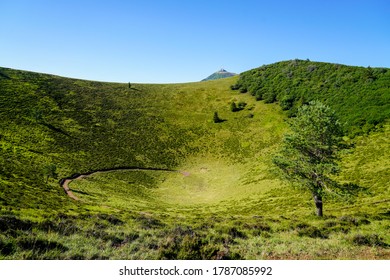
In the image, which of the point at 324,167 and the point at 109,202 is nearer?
the point at 324,167

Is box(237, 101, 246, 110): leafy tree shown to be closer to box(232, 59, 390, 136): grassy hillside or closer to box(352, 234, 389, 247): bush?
box(232, 59, 390, 136): grassy hillside

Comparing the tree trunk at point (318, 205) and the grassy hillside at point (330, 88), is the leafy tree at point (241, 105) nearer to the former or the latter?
the grassy hillside at point (330, 88)

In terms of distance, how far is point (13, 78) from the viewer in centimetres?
10300

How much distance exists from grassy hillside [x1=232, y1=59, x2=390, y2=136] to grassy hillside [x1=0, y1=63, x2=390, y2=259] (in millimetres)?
5566

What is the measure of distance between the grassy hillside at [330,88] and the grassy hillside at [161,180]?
5566 mm

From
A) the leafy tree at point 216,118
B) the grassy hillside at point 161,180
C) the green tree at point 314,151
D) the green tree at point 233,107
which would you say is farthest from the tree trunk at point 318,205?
the green tree at point 233,107

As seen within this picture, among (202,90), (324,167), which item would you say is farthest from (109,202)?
(202,90)

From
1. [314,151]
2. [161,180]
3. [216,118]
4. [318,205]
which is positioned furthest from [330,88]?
[318,205]

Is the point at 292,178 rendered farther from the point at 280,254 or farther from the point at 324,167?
the point at 280,254

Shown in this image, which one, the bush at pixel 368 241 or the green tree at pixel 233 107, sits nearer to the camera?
the bush at pixel 368 241

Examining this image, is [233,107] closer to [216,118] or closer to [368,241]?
[216,118]

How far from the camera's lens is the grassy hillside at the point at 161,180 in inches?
440

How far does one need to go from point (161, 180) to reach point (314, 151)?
4460 centimetres
